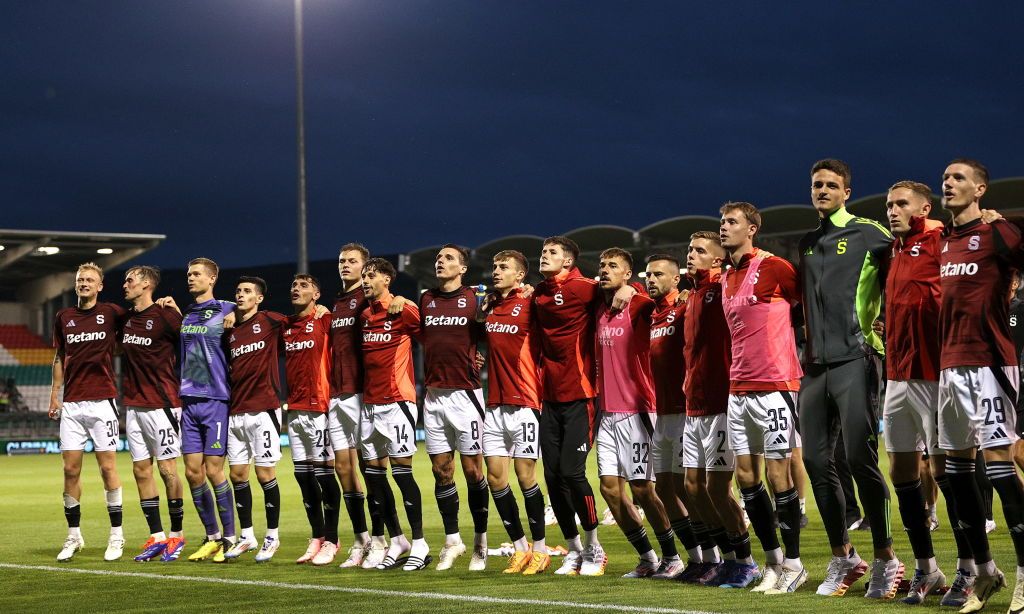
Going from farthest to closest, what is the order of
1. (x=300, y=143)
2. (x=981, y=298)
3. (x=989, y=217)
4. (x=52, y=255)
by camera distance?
(x=52, y=255) → (x=300, y=143) → (x=989, y=217) → (x=981, y=298)

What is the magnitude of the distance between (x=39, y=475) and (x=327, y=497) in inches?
621

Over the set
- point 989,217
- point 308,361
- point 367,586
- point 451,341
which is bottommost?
point 367,586

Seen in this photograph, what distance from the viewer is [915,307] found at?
23.5 feet

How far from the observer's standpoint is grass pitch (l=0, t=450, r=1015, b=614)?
7.49 metres

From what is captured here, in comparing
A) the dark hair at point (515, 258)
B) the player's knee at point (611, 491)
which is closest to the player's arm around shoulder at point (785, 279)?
the player's knee at point (611, 491)

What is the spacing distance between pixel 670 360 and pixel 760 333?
3.36ft

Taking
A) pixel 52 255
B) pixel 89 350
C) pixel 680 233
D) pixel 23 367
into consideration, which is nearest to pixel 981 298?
pixel 89 350

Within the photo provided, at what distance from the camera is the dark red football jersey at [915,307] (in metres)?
7.12

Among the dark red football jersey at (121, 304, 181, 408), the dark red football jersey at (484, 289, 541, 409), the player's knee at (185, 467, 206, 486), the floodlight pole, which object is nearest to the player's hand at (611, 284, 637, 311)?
the dark red football jersey at (484, 289, 541, 409)

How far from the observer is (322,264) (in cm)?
5925

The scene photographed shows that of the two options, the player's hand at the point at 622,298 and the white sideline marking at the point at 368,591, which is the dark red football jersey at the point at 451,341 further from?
the white sideline marking at the point at 368,591

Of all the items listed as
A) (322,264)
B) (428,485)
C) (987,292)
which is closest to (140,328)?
(987,292)

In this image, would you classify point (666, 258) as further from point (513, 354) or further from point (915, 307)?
point (915, 307)

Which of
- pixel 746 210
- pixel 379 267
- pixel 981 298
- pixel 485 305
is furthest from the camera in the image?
pixel 379 267
